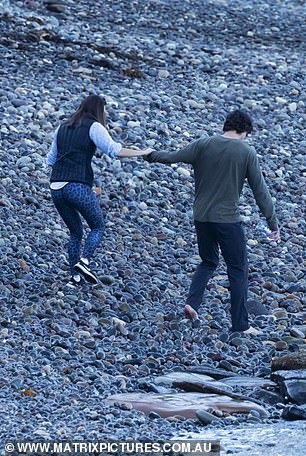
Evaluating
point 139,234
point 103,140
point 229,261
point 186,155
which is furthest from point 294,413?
point 139,234

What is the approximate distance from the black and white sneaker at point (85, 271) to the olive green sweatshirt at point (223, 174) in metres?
1.37

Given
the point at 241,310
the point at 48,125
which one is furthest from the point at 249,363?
the point at 48,125

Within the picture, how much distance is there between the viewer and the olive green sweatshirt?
9.67 metres

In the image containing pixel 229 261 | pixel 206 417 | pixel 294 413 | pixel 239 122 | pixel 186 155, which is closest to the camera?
pixel 206 417

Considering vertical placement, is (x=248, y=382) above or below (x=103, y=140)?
below

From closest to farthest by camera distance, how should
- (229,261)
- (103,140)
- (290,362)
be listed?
(290,362) < (229,261) < (103,140)

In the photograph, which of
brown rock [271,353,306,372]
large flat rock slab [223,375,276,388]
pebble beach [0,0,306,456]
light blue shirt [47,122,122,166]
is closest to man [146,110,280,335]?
light blue shirt [47,122,122,166]

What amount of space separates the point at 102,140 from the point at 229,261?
4.70 feet

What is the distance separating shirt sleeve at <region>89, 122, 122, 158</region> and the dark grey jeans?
3.09 ft

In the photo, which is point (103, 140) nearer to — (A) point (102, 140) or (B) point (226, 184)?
(A) point (102, 140)

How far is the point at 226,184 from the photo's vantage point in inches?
383

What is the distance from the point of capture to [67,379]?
8445 mm

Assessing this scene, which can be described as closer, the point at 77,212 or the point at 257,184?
the point at 257,184

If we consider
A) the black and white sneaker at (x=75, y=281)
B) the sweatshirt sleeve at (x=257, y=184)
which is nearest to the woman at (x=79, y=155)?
the black and white sneaker at (x=75, y=281)
